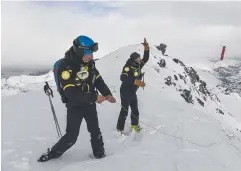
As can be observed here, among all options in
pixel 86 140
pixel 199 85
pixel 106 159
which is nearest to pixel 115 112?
pixel 86 140

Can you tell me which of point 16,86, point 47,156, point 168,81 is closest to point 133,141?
point 47,156

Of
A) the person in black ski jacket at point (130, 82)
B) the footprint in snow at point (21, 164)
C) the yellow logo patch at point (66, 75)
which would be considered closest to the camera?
the yellow logo patch at point (66, 75)

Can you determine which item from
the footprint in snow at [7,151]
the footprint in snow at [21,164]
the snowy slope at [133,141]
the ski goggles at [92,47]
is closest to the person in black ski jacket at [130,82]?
the snowy slope at [133,141]

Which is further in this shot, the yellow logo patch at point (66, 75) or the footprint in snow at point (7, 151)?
the footprint in snow at point (7, 151)

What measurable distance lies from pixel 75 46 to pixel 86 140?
11.2ft

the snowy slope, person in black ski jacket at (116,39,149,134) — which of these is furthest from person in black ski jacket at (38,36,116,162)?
person in black ski jacket at (116,39,149,134)

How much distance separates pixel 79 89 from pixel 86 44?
3.01ft

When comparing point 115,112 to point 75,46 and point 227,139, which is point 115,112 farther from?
point 75,46

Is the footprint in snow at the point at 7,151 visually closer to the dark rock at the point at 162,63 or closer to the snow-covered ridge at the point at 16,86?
the snow-covered ridge at the point at 16,86

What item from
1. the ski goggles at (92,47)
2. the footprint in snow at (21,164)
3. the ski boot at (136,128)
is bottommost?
the ski boot at (136,128)

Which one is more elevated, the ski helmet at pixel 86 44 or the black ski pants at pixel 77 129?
the ski helmet at pixel 86 44

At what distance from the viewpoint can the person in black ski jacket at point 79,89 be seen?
6.68 metres

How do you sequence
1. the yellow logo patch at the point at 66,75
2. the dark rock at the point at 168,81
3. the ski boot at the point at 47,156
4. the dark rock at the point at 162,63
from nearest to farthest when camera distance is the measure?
the yellow logo patch at the point at 66,75 < the ski boot at the point at 47,156 < the dark rock at the point at 168,81 < the dark rock at the point at 162,63

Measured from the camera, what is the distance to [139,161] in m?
7.19
